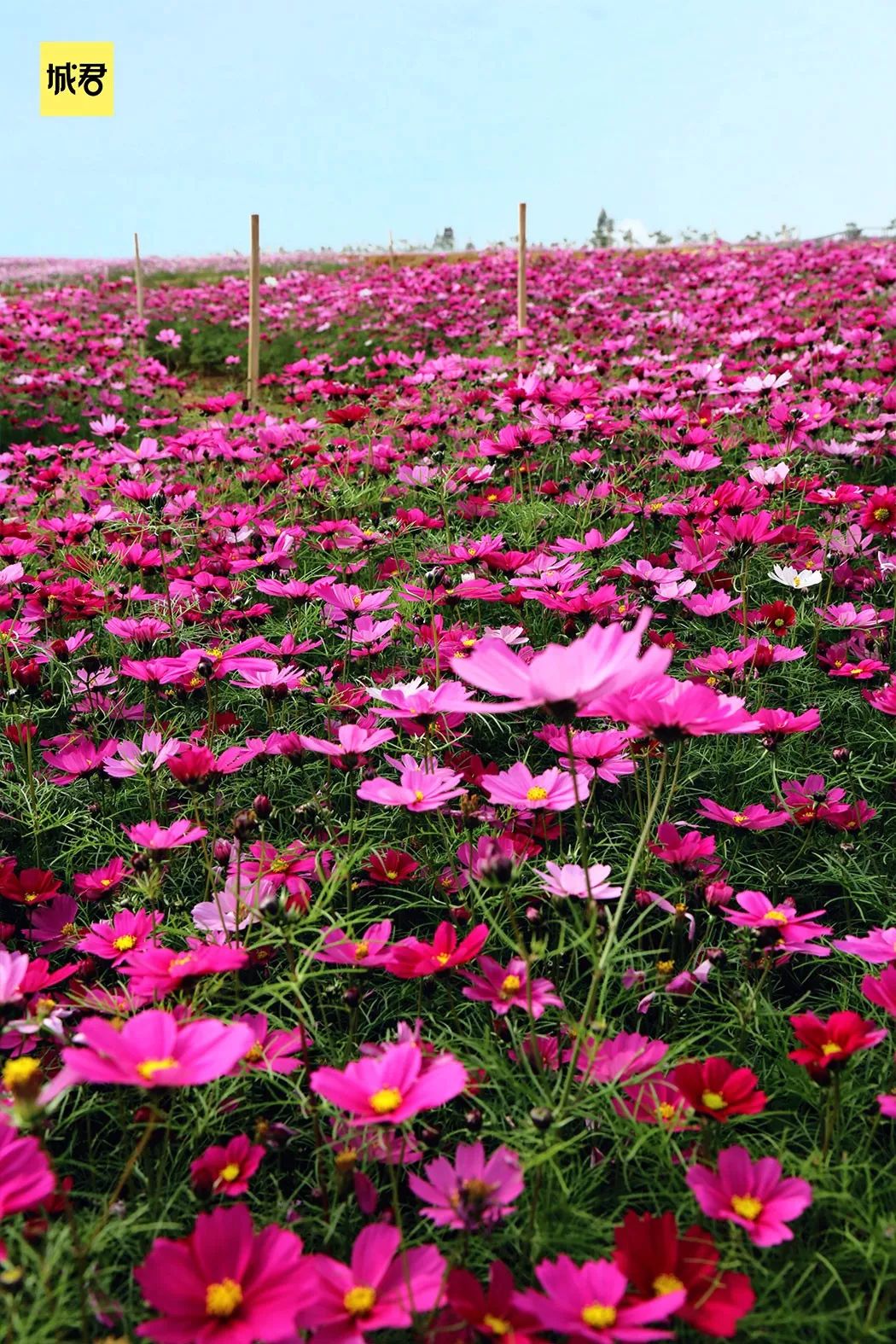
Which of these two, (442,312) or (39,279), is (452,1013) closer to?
(442,312)

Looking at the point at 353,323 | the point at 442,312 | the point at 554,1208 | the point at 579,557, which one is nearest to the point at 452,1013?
the point at 554,1208

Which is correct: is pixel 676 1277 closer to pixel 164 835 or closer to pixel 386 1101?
pixel 386 1101

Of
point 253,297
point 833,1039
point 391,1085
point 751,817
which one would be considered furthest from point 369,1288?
point 253,297

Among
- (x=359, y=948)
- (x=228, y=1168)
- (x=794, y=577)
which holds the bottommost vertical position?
(x=228, y=1168)

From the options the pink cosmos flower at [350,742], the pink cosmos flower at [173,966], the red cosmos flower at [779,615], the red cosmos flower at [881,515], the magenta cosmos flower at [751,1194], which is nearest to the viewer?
the magenta cosmos flower at [751,1194]

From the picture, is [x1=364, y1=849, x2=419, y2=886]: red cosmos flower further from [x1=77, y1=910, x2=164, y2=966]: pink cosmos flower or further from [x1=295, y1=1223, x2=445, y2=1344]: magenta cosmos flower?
[x1=295, y1=1223, x2=445, y2=1344]: magenta cosmos flower

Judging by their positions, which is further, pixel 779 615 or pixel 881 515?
pixel 881 515

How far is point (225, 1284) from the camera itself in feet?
1.77

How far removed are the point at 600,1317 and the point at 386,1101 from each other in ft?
0.57

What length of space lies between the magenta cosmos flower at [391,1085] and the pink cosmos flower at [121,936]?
0.40 m

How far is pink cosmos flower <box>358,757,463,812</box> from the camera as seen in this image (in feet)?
2.99

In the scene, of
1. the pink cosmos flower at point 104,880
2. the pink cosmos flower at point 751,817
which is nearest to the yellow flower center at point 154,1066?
the pink cosmos flower at point 104,880

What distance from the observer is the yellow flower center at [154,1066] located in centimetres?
56

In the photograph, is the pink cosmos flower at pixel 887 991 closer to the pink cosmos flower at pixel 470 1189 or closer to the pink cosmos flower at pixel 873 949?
the pink cosmos flower at pixel 873 949
